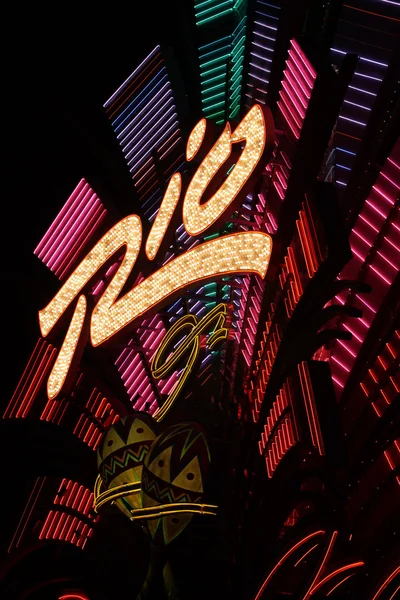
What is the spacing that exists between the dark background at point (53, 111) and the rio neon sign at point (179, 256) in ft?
17.0

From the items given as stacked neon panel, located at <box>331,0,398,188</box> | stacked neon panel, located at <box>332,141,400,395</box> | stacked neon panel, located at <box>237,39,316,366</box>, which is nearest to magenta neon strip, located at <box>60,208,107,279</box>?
stacked neon panel, located at <box>237,39,316,366</box>

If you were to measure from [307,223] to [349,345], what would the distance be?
70.3 inches

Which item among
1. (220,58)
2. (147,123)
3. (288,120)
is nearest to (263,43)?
(220,58)

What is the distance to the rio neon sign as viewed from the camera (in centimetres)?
813

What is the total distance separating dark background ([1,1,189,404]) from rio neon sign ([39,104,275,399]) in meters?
5.18

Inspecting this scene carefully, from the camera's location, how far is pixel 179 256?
9062 mm

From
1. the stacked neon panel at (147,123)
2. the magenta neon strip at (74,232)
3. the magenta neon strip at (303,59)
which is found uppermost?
the magenta neon strip at (303,59)

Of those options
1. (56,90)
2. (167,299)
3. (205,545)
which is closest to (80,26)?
(56,90)

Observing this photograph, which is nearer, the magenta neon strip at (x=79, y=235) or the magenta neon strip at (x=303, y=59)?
the magenta neon strip at (x=303, y=59)

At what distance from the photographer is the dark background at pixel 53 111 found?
1559 centimetres

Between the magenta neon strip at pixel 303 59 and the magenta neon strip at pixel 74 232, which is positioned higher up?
the magenta neon strip at pixel 303 59

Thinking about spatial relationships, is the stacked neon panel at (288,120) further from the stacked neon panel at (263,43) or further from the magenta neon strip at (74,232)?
the magenta neon strip at (74,232)

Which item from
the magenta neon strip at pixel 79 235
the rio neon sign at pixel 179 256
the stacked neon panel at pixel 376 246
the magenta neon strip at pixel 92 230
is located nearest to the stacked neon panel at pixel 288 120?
the rio neon sign at pixel 179 256

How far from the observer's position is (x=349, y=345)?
835cm
